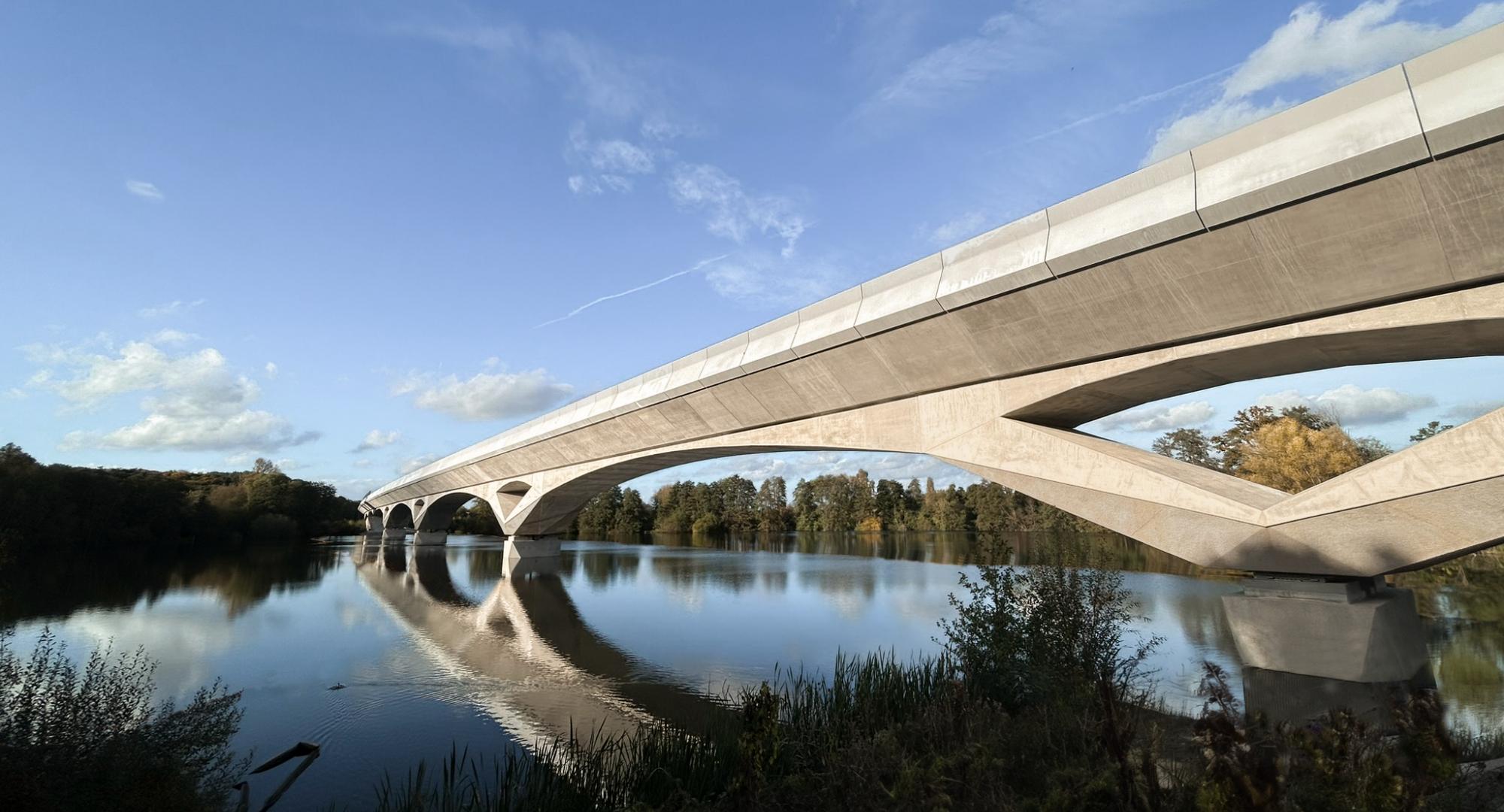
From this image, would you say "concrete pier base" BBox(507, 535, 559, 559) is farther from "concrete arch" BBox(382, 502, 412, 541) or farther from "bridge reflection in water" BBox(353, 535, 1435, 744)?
"concrete arch" BBox(382, 502, 412, 541)

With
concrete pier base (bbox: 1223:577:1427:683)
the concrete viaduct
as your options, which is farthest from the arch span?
concrete pier base (bbox: 1223:577:1427:683)

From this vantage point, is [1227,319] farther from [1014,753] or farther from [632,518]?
[632,518]

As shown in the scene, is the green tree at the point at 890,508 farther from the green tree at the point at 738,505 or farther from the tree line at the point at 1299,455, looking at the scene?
the tree line at the point at 1299,455

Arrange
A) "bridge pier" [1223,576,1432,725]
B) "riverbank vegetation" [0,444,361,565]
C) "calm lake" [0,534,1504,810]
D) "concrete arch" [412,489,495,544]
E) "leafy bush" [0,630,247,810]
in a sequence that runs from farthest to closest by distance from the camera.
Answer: "concrete arch" [412,489,495,544] → "riverbank vegetation" [0,444,361,565] → "calm lake" [0,534,1504,810] → "bridge pier" [1223,576,1432,725] → "leafy bush" [0,630,247,810]

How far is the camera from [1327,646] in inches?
344

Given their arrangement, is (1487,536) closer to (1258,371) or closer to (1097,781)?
(1258,371)

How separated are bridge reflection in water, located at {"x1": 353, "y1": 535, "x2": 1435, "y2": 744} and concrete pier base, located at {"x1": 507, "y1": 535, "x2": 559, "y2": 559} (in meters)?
5.49

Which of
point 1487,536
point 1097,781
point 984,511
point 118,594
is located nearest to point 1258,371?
point 1487,536

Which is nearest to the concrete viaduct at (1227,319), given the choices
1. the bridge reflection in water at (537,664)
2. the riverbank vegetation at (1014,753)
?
the riverbank vegetation at (1014,753)

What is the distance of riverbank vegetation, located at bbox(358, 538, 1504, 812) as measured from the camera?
4254mm

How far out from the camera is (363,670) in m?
13.6

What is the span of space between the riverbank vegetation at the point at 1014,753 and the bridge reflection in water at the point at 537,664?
1.21 metres

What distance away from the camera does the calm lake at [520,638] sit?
10039mm

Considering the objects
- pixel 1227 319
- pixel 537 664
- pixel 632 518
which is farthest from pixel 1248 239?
pixel 632 518
